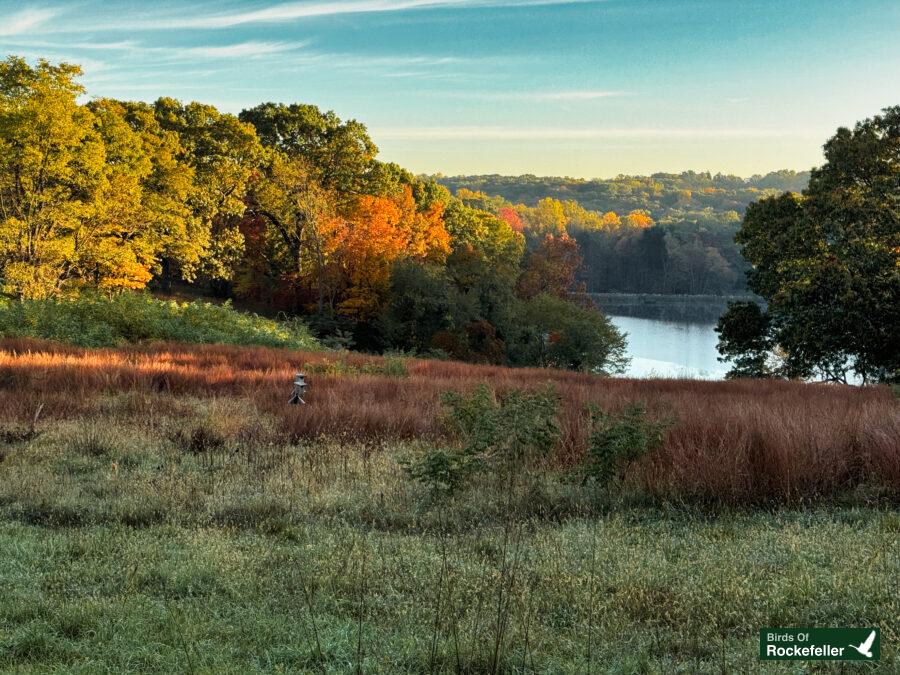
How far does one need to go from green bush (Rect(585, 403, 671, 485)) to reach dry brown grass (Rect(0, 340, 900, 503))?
0.19 m

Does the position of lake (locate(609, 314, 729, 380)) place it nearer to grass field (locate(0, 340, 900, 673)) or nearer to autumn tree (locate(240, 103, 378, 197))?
autumn tree (locate(240, 103, 378, 197))

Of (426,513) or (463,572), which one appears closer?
(463,572)

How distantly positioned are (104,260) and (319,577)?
107 ft

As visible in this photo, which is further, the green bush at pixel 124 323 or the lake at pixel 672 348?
the lake at pixel 672 348

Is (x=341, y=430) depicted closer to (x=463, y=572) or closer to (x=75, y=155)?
(x=463, y=572)

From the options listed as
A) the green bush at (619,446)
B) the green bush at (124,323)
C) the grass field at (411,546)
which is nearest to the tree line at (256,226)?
the green bush at (124,323)

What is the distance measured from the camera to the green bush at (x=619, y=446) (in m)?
7.51

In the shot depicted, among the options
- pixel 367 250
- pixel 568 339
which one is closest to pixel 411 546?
pixel 367 250

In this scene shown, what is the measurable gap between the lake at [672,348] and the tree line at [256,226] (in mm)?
5543

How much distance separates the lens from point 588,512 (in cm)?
676

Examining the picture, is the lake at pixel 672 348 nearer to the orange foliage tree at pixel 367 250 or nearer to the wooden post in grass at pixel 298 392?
the orange foliage tree at pixel 367 250

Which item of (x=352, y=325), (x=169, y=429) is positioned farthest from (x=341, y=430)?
→ (x=352, y=325)

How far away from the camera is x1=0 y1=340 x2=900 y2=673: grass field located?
3750mm

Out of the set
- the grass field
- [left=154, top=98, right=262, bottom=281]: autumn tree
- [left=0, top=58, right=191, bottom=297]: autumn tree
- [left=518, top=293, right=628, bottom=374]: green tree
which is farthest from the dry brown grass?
[left=518, top=293, right=628, bottom=374]: green tree
